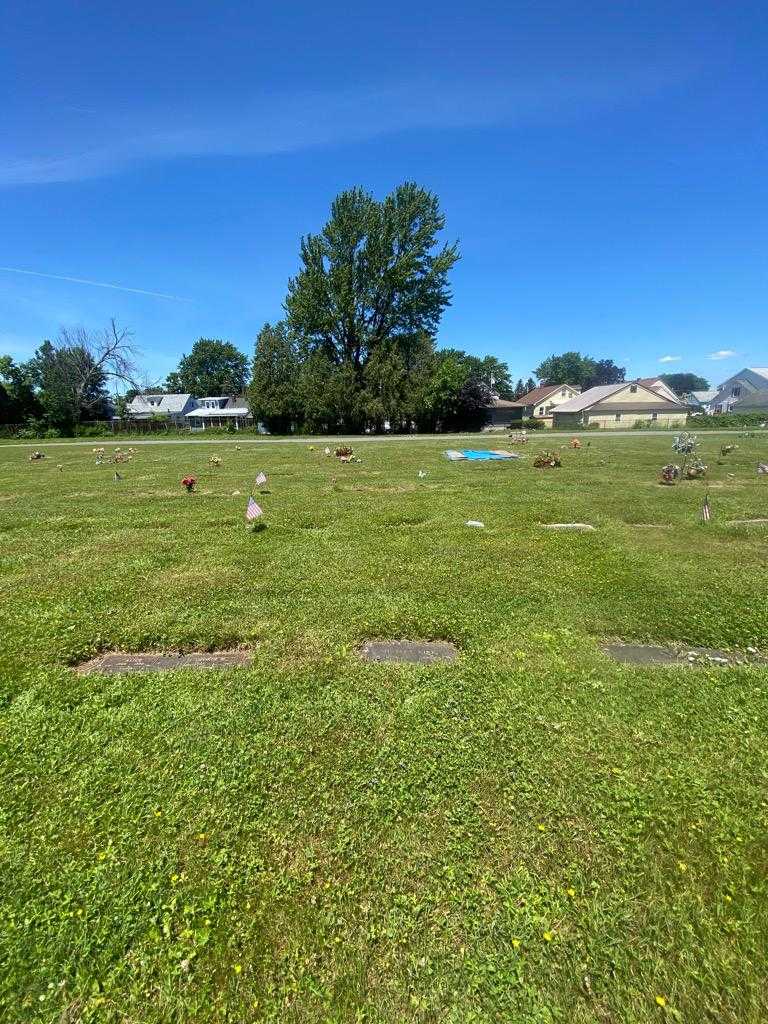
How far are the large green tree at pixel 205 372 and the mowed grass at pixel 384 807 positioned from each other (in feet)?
302

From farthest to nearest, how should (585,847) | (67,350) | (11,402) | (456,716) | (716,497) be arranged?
(67,350)
(11,402)
(716,497)
(456,716)
(585,847)

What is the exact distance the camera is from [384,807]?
203cm

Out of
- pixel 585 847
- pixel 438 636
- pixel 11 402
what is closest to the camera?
pixel 585 847

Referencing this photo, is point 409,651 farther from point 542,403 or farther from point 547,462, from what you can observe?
point 542,403

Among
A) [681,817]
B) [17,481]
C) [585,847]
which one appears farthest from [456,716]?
[17,481]

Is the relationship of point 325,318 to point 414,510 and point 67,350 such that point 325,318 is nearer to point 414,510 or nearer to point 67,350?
point 67,350

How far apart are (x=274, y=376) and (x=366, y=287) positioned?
10597 millimetres

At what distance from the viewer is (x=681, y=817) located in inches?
77.0

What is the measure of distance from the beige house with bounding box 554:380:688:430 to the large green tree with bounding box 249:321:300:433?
30479 millimetres

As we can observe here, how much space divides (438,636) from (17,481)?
14.2m

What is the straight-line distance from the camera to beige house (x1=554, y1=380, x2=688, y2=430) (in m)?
51.6

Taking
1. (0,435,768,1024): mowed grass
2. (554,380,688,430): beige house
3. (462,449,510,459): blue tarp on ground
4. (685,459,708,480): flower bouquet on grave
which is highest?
(554,380,688,430): beige house

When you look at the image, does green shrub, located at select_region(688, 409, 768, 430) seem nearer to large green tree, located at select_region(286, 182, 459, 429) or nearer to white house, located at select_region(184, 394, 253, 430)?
large green tree, located at select_region(286, 182, 459, 429)

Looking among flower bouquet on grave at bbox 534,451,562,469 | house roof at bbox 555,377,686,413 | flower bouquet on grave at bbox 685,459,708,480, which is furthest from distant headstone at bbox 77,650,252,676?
house roof at bbox 555,377,686,413
